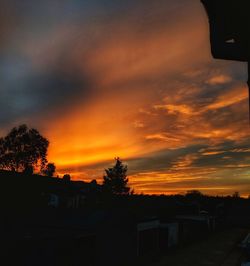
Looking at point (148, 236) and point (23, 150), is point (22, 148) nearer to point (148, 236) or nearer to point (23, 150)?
point (23, 150)

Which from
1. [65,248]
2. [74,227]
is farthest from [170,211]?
[65,248]

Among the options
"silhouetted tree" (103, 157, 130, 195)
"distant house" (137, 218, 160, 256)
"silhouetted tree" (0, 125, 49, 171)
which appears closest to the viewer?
"distant house" (137, 218, 160, 256)

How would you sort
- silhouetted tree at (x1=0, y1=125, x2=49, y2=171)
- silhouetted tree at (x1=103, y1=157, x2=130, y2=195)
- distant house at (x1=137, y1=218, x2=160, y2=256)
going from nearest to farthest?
distant house at (x1=137, y1=218, x2=160, y2=256), silhouetted tree at (x1=0, y1=125, x2=49, y2=171), silhouetted tree at (x1=103, y1=157, x2=130, y2=195)

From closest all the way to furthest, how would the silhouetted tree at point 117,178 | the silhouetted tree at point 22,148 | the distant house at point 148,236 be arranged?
1. the distant house at point 148,236
2. the silhouetted tree at point 22,148
3. the silhouetted tree at point 117,178

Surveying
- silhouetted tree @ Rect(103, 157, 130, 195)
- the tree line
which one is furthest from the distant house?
silhouetted tree @ Rect(103, 157, 130, 195)

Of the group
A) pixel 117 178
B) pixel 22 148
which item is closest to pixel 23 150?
pixel 22 148

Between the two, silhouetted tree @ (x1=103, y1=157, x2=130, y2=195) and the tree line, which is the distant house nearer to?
the tree line

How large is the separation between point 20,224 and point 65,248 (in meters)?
7.39

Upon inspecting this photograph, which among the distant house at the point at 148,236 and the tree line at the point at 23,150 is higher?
the tree line at the point at 23,150

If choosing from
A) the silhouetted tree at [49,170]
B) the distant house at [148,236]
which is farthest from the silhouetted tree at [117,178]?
the distant house at [148,236]

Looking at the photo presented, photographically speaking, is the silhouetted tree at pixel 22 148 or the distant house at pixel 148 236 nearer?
the distant house at pixel 148 236

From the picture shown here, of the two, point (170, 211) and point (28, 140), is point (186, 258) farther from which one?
point (28, 140)

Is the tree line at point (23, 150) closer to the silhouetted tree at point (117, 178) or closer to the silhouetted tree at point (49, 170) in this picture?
the silhouetted tree at point (49, 170)

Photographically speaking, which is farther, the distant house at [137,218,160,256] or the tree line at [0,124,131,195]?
the tree line at [0,124,131,195]
